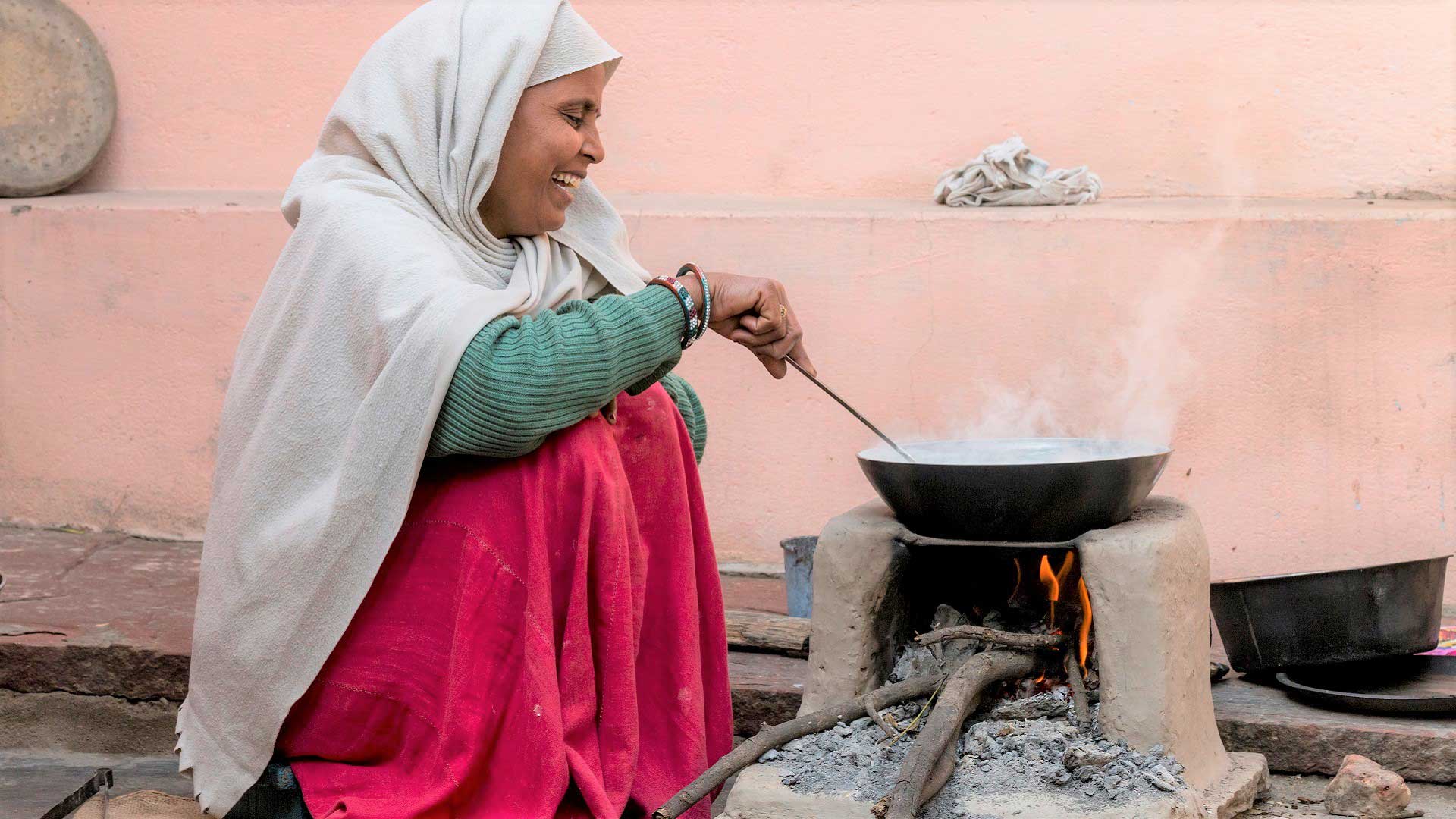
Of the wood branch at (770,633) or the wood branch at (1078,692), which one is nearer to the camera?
the wood branch at (1078,692)

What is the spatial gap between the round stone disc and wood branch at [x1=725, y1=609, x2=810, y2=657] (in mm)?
2603

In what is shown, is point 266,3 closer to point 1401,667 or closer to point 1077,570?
point 1077,570

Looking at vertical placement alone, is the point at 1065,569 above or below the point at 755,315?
below

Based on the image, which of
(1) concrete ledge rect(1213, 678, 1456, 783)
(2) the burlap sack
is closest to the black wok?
(1) concrete ledge rect(1213, 678, 1456, 783)

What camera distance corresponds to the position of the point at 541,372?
2.27 m

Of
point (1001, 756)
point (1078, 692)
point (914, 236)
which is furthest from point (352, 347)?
point (914, 236)

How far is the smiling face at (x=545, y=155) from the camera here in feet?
8.41

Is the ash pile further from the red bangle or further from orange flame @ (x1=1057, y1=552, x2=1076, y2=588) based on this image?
the red bangle

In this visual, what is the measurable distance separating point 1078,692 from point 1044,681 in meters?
0.14

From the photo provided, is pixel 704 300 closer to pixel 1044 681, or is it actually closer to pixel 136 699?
pixel 1044 681

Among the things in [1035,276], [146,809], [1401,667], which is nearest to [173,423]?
[146,809]

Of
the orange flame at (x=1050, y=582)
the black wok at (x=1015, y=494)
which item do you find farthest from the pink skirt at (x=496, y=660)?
the orange flame at (x=1050, y=582)

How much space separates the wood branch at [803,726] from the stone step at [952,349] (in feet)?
4.67

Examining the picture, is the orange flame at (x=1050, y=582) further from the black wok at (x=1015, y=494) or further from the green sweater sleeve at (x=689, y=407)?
the green sweater sleeve at (x=689, y=407)
